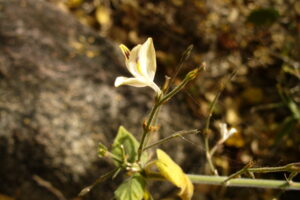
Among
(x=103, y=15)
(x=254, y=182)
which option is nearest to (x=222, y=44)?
(x=103, y=15)

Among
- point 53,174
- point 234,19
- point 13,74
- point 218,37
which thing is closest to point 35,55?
point 13,74

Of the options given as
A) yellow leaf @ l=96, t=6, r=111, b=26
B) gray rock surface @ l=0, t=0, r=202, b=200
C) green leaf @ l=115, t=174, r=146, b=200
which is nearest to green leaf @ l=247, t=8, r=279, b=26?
gray rock surface @ l=0, t=0, r=202, b=200

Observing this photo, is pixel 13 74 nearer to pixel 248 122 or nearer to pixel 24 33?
pixel 24 33

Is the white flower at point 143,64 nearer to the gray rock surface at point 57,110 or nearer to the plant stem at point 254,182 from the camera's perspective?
the plant stem at point 254,182

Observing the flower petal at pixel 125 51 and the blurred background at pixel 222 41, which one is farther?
the blurred background at pixel 222 41

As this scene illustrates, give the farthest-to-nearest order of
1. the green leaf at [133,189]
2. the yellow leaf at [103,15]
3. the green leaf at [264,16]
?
1. the yellow leaf at [103,15]
2. the green leaf at [264,16]
3. the green leaf at [133,189]

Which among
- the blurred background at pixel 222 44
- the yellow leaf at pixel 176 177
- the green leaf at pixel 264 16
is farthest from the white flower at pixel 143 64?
the green leaf at pixel 264 16

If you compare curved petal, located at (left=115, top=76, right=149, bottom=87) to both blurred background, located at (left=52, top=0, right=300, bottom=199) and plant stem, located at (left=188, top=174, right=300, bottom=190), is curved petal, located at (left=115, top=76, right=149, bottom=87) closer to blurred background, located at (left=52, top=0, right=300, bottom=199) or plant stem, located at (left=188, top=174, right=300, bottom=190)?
plant stem, located at (left=188, top=174, right=300, bottom=190)

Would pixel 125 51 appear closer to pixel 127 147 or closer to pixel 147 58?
pixel 147 58
